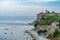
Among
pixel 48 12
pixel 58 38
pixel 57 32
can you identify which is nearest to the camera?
pixel 58 38

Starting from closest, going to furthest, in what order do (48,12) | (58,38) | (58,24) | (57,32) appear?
(58,38) < (57,32) < (58,24) < (48,12)

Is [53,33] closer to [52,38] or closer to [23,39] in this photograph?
[52,38]

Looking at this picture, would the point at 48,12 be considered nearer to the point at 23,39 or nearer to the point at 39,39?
the point at 23,39

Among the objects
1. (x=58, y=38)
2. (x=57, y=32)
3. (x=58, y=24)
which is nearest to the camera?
(x=58, y=38)

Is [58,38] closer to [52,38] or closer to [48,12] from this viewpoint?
[52,38]

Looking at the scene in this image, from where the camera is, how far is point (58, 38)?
4428 centimetres

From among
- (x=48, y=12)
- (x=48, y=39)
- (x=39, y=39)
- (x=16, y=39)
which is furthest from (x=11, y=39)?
(x=48, y=12)

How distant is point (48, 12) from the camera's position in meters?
86.4

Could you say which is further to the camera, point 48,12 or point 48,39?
point 48,12

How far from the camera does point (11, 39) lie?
54.9m

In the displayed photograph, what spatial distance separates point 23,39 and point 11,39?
2.22 m

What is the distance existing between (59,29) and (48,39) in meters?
4.54

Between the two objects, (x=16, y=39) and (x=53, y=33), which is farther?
(x=16, y=39)

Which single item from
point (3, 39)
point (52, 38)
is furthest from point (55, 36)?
point (3, 39)
